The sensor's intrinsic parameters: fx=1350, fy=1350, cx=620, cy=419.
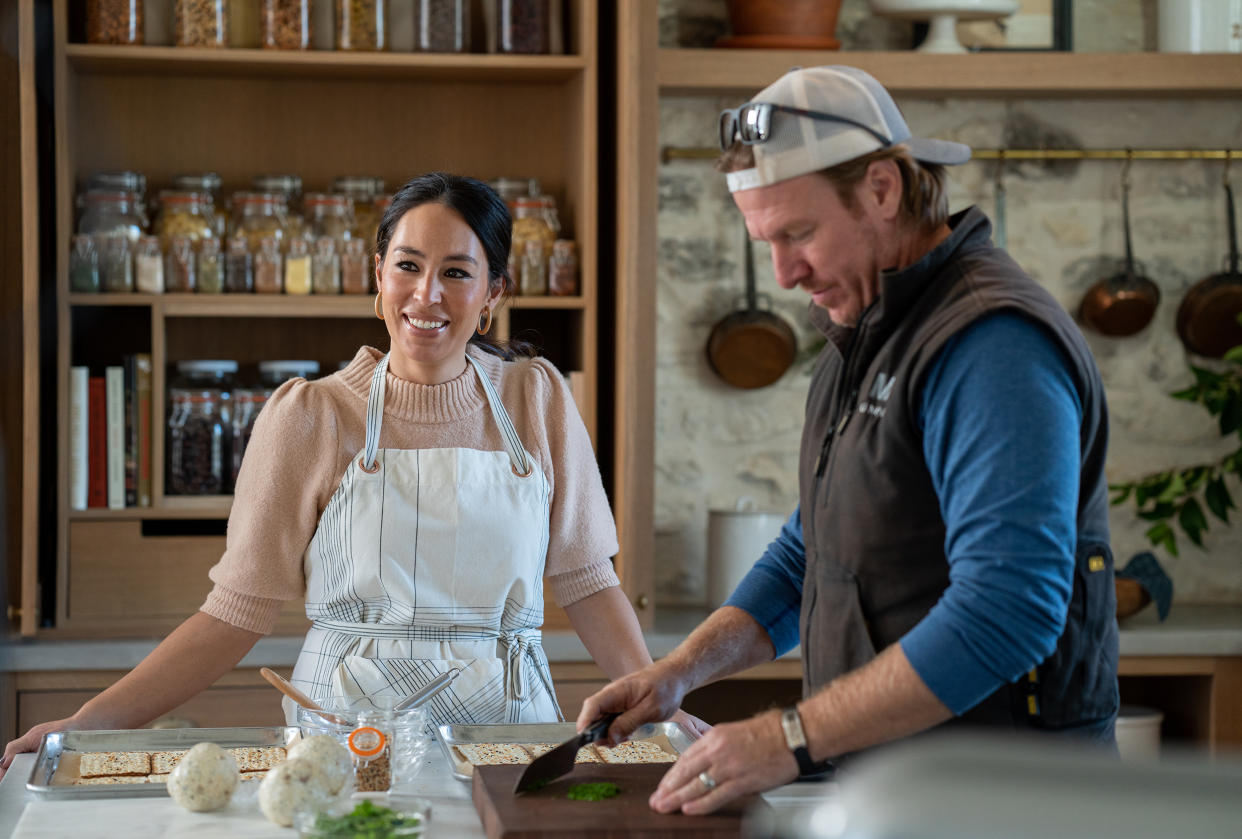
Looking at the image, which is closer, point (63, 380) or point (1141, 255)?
point (63, 380)

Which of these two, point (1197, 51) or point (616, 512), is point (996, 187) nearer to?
point (1197, 51)

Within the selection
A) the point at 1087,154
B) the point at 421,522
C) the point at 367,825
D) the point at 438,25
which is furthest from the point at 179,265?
the point at 1087,154

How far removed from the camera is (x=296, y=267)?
2.96 m

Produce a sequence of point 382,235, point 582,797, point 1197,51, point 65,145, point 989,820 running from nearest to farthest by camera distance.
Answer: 1. point 989,820
2. point 582,797
3. point 382,235
4. point 65,145
5. point 1197,51

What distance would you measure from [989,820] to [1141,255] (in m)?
3.40

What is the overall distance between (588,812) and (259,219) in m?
2.04

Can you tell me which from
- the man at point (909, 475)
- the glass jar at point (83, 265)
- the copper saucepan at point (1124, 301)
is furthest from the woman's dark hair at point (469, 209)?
the copper saucepan at point (1124, 301)

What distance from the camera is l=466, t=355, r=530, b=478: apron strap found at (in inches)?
80.0

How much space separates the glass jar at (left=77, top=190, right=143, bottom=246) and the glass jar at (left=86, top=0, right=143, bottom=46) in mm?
326

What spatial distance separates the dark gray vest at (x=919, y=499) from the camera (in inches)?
50.8

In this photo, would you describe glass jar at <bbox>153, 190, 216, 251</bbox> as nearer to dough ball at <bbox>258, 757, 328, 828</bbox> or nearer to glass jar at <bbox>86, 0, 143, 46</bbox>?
glass jar at <bbox>86, 0, 143, 46</bbox>

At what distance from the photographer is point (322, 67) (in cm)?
301

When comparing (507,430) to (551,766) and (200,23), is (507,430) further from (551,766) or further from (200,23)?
(200,23)

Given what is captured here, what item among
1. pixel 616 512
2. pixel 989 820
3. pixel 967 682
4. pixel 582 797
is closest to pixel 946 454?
pixel 967 682
